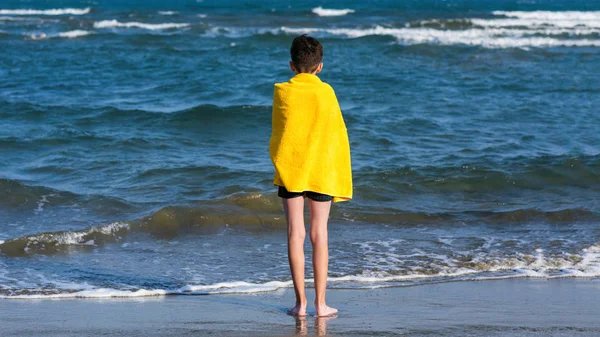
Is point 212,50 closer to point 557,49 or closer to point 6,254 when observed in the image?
point 557,49

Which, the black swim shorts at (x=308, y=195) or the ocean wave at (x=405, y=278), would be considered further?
the ocean wave at (x=405, y=278)

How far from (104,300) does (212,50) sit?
15617mm

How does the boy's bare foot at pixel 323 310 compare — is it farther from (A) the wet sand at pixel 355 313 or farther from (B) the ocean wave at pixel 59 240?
(B) the ocean wave at pixel 59 240

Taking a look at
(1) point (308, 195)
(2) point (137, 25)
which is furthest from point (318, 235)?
(2) point (137, 25)

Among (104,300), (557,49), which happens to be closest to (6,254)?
(104,300)

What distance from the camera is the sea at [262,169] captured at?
6.09 m

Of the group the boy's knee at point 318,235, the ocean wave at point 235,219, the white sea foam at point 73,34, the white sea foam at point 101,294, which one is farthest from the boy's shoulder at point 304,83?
the white sea foam at point 73,34

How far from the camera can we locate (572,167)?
365 inches

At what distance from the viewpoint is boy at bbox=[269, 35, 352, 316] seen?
13.7 feet

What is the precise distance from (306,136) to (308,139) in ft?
0.06

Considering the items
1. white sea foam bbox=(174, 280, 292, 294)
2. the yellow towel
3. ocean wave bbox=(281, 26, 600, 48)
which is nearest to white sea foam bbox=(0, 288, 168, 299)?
white sea foam bbox=(174, 280, 292, 294)

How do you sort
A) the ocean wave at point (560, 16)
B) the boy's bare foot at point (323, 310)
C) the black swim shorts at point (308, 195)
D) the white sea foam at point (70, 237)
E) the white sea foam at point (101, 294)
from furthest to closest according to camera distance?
the ocean wave at point (560, 16)
the white sea foam at point (70, 237)
the white sea foam at point (101, 294)
the boy's bare foot at point (323, 310)
the black swim shorts at point (308, 195)

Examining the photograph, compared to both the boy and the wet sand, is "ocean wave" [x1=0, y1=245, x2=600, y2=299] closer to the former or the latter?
the wet sand

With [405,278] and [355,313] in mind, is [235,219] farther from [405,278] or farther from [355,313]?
[355,313]
